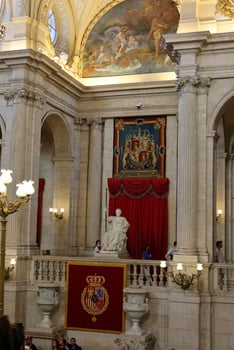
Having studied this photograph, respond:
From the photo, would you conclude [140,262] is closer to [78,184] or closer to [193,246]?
[193,246]

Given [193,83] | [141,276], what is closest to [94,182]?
[141,276]

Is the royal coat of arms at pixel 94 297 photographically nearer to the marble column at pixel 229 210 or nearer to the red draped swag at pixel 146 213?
the red draped swag at pixel 146 213

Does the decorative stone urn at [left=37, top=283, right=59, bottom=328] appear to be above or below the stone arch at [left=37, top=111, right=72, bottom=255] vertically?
below

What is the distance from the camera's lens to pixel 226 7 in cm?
1653

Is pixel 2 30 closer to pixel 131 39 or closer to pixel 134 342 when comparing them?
pixel 131 39

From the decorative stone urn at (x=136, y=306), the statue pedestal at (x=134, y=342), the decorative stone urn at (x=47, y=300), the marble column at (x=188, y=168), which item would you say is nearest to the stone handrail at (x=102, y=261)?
the decorative stone urn at (x=47, y=300)

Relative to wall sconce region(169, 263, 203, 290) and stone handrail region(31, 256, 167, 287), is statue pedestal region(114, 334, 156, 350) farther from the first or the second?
wall sconce region(169, 263, 203, 290)

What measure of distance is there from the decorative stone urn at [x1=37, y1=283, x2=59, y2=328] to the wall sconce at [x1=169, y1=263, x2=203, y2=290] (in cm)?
376

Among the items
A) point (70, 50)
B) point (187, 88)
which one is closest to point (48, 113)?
point (70, 50)

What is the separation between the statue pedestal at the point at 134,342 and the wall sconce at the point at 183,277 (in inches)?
70.1

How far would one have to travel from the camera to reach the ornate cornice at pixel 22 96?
1772 centimetres

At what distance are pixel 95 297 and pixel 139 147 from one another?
6677 millimetres

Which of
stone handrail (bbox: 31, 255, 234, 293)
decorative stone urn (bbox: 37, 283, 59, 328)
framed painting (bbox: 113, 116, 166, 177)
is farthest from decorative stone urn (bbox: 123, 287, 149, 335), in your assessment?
framed painting (bbox: 113, 116, 166, 177)

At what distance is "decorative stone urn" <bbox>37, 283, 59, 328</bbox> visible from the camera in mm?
16531
